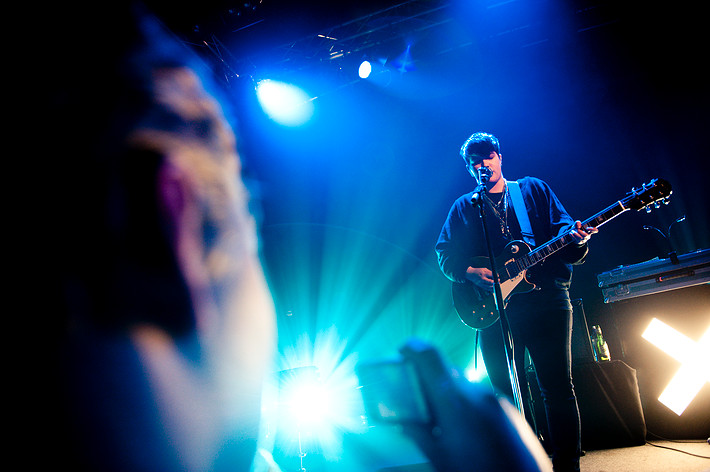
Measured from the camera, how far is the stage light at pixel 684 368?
3.52 m

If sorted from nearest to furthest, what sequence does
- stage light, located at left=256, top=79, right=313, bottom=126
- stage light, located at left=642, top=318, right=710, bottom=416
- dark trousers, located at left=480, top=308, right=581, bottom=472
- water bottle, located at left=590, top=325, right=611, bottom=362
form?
1. dark trousers, located at left=480, top=308, right=581, bottom=472
2. stage light, located at left=642, top=318, right=710, bottom=416
3. water bottle, located at left=590, top=325, right=611, bottom=362
4. stage light, located at left=256, top=79, right=313, bottom=126

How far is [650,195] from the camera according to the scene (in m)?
2.92

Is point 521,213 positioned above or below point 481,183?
below

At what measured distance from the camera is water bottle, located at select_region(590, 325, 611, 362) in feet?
13.3

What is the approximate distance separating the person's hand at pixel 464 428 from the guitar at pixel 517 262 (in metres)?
2.32

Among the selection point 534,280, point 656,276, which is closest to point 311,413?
point 534,280

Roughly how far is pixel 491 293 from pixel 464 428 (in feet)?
8.34

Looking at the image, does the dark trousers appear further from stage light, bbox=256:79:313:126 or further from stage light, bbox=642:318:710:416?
stage light, bbox=256:79:313:126

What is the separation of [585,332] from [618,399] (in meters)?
0.85

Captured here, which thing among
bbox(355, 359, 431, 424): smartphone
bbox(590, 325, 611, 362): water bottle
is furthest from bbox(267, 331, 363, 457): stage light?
bbox(355, 359, 431, 424): smartphone

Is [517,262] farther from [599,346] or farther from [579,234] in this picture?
[599,346]

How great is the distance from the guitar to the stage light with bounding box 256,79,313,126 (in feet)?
12.0

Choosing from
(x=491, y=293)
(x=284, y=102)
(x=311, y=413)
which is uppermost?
(x=284, y=102)

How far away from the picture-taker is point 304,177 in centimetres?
645
